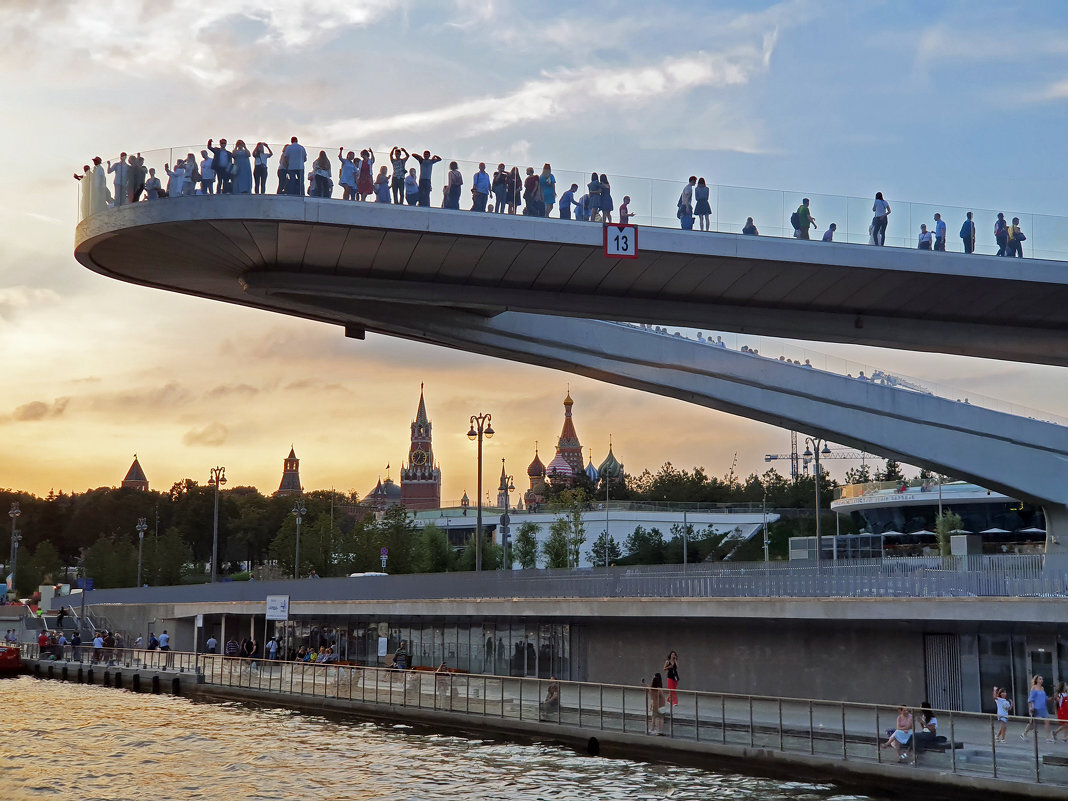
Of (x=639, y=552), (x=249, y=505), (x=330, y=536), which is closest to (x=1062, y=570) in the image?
(x=330, y=536)

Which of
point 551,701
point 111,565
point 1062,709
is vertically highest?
point 111,565

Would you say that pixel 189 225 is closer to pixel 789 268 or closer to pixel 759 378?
pixel 789 268

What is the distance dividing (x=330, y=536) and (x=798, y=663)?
59.0m

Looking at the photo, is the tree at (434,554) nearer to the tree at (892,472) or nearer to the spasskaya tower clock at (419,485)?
the tree at (892,472)

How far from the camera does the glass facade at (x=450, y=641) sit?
37688 mm

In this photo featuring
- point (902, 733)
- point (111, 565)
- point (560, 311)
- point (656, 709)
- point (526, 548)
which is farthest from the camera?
point (526, 548)

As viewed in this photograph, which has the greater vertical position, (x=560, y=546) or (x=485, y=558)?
(x=560, y=546)

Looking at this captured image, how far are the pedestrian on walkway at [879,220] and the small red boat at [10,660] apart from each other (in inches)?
1430

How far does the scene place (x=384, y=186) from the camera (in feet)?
103

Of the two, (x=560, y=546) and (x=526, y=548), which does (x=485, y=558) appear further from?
(x=560, y=546)

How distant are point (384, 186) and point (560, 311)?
22.1ft

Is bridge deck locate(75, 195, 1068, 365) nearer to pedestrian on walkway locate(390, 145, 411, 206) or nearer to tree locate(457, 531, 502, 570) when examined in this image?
pedestrian on walkway locate(390, 145, 411, 206)

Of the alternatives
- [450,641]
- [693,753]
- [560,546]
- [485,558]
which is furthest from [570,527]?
[693,753]

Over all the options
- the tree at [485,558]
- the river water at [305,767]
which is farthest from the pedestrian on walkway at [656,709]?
the tree at [485,558]
